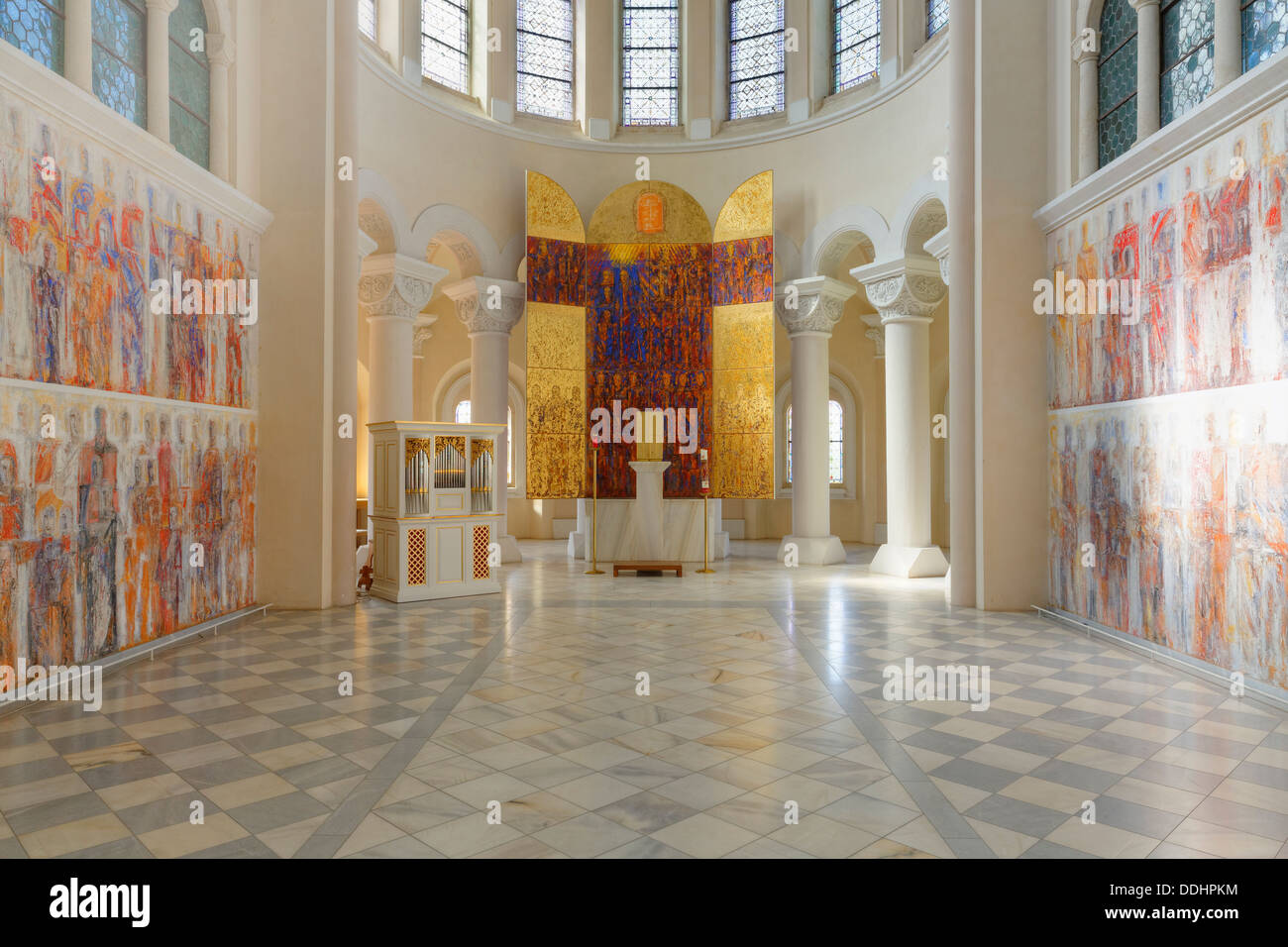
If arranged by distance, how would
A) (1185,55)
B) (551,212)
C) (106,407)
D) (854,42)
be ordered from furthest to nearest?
(854,42)
(551,212)
(1185,55)
(106,407)

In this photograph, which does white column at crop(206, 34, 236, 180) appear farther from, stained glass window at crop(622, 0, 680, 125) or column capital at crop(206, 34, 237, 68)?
stained glass window at crop(622, 0, 680, 125)

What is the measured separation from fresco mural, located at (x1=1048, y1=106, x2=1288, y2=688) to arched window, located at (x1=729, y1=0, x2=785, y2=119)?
9909 mm

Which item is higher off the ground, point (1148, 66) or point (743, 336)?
point (1148, 66)

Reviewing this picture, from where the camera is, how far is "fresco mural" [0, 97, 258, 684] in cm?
649

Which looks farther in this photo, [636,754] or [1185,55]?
[1185,55]

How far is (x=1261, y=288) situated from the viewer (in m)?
6.66

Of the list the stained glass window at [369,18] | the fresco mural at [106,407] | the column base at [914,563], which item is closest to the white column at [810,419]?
the column base at [914,563]

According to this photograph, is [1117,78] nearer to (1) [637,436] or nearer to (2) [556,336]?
(1) [637,436]

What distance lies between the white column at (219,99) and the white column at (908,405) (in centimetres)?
1036

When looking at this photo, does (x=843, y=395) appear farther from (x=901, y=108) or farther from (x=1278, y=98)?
(x=1278, y=98)

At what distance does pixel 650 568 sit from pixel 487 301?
625cm

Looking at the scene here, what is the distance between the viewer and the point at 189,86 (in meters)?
9.74

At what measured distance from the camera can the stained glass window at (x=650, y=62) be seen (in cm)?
1862

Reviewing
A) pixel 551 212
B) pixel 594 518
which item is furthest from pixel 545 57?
pixel 594 518
